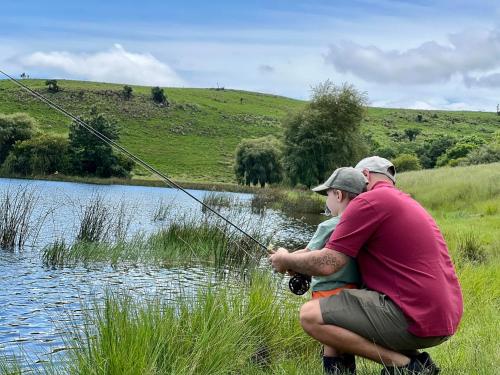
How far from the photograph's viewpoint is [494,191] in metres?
19.7

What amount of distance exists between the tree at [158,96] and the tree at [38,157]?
54878 mm

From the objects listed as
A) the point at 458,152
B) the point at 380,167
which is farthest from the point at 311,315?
the point at 458,152

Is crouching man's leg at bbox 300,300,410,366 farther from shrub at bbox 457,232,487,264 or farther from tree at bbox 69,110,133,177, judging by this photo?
tree at bbox 69,110,133,177

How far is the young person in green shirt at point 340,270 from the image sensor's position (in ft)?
12.6

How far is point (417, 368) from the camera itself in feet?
12.0

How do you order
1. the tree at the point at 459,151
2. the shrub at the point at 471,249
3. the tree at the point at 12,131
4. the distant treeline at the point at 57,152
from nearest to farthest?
the shrub at the point at 471,249
the distant treeline at the point at 57,152
the tree at the point at 12,131
the tree at the point at 459,151

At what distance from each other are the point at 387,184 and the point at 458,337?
7.07ft

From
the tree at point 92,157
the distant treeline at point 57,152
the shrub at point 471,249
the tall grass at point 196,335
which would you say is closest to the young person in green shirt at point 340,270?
the tall grass at point 196,335

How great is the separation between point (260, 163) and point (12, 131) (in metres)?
25.0

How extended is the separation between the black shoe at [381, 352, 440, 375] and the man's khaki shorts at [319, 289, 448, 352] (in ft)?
0.31

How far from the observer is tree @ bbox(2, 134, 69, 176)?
51.1 meters

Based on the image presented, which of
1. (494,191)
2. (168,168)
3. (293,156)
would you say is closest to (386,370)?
(494,191)

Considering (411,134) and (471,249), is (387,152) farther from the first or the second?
(471,249)

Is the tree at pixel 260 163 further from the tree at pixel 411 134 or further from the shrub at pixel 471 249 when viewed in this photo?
the shrub at pixel 471 249
